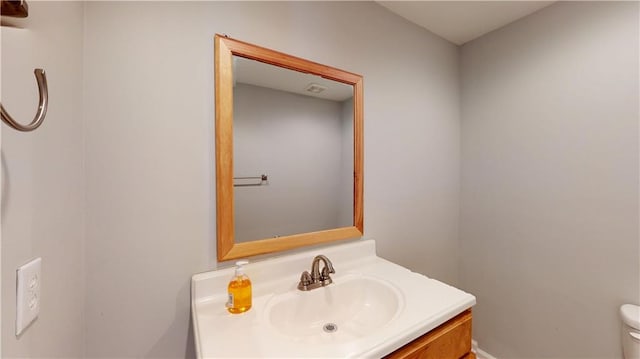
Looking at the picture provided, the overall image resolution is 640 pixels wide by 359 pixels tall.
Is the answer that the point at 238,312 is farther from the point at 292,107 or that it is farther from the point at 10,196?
the point at 292,107

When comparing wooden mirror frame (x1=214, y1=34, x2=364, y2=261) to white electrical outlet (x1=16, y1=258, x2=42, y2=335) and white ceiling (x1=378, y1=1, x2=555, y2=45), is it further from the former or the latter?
white ceiling (x1=378, y1=1, x2=555, y2=45)

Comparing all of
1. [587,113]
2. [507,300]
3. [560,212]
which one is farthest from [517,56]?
[507,300]

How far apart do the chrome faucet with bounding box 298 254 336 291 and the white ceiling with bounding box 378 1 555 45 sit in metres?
1.37

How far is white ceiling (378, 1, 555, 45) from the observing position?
1.35 m

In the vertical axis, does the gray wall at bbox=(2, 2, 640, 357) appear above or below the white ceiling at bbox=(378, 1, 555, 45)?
below

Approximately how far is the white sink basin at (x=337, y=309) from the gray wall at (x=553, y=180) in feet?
3.43

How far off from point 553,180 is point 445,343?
3.72 ft

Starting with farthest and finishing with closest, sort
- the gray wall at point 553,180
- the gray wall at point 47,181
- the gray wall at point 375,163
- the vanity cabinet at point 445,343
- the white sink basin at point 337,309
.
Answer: the gray wall at point 553,180, the white sink basin at point 337,309, the vanity cabinet at point 445,343, the gray wall at point 375,163, the gray wall at point 47,181

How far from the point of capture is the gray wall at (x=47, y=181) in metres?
0.44

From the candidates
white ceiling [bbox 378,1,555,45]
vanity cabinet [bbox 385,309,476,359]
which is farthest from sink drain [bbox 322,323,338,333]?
white ceiling [bbox 378,1,555,45]

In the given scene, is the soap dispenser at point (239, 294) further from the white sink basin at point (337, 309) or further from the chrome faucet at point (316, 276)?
the chrome faucet at point (316, 276)

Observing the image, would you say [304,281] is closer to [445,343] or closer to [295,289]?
[295,289]

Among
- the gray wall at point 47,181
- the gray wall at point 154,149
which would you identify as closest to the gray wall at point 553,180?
the gray wall at point 154,149

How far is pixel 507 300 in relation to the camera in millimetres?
1549
